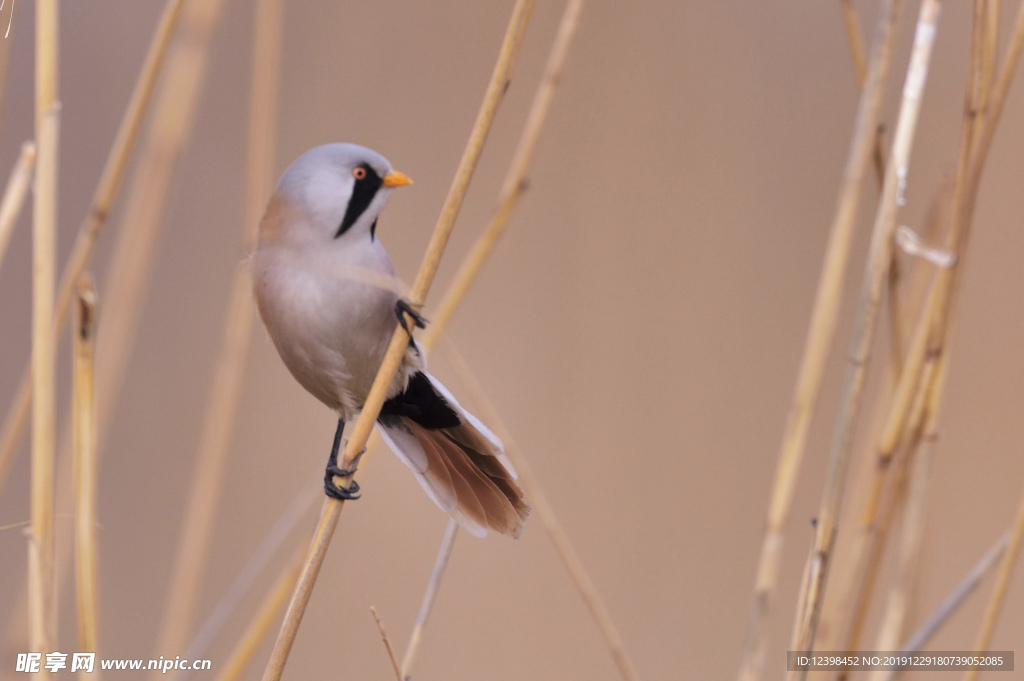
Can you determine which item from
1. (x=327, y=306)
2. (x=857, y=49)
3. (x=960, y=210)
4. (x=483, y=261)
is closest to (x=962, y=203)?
(x=960, y=210)

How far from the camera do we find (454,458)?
2.35 ft

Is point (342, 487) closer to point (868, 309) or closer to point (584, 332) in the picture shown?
point (868, 309)

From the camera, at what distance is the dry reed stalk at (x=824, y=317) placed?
583mm

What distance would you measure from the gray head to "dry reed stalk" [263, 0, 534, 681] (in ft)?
0.20

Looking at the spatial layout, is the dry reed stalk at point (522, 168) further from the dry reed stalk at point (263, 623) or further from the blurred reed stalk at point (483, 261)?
the dry reed stalk at point (263, 623)

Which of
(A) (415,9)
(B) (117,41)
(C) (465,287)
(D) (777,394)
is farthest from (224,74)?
(D) (777,394)

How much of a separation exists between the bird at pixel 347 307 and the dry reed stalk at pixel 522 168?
68 millimetres

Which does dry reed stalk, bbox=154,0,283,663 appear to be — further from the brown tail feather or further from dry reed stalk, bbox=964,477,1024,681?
dry reed stalk, bbox=964,477,1024,681

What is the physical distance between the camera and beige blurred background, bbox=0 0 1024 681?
1.92 metres

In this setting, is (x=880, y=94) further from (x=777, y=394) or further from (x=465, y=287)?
(x=777, y=394)

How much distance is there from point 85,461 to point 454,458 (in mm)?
285

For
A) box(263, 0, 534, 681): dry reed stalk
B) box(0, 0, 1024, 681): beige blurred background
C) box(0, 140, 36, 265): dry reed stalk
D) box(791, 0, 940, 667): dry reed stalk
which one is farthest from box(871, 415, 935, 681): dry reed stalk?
box(0, 0, 1024, 681): beige blurred background

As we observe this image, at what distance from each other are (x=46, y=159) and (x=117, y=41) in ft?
4.75

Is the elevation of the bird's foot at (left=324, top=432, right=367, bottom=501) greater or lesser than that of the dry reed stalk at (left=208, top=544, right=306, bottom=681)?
greater
